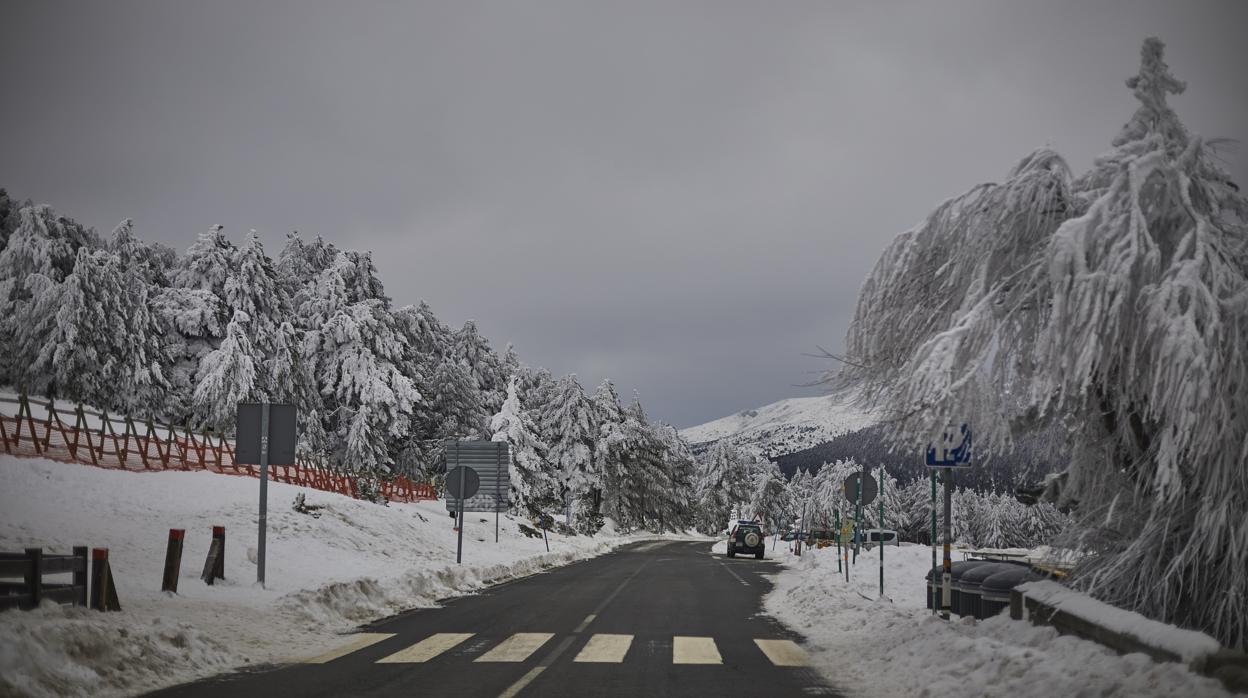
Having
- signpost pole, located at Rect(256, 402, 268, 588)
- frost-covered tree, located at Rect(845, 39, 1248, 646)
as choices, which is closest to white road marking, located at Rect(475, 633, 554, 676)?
signpost pole, located at Rect(256, 402, 268, 588)

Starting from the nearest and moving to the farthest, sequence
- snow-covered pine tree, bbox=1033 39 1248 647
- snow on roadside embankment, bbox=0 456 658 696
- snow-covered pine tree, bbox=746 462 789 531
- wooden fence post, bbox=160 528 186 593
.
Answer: snow-covered pine tree, bbox=1033 39 1248 647 → snow on roadside embankment, bbox=0 456 658 696 → wooden fence post, bbox=160 528 186 593 → snow-covered pine tree, bbox=746 462 789 531

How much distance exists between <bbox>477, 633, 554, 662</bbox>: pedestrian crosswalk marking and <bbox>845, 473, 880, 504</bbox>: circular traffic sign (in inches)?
429

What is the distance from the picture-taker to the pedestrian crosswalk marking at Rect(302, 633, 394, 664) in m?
11.0

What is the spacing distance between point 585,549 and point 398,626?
33.1 m

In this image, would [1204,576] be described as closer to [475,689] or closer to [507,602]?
[475,689]

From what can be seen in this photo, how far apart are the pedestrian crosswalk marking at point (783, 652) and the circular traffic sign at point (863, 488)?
29.3 ft

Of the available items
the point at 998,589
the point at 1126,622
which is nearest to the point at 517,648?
the point at 1126,622

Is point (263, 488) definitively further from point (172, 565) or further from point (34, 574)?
point (34, 574)

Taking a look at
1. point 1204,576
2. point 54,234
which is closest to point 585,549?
point 54,234

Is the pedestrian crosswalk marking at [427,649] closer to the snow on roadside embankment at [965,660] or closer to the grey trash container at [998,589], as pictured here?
the snow on roadside embankment at [965,660]

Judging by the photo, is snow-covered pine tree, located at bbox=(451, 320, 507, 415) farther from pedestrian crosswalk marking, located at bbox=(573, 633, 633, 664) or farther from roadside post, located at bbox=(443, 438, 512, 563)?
pedestrian crosswalk marking, located at bbox=(573, 633, 633, 664)

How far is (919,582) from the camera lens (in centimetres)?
2369

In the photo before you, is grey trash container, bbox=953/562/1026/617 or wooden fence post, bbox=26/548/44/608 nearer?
wooden fence post, bbox=26/548/44/608

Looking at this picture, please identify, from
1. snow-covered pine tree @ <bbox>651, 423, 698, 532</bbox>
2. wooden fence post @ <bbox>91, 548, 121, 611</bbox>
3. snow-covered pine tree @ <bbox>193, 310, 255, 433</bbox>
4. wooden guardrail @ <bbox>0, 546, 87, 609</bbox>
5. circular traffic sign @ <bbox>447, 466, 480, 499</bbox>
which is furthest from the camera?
snow-covered pine tree @ <bbox>651, 423, 698, 532</bbox>
